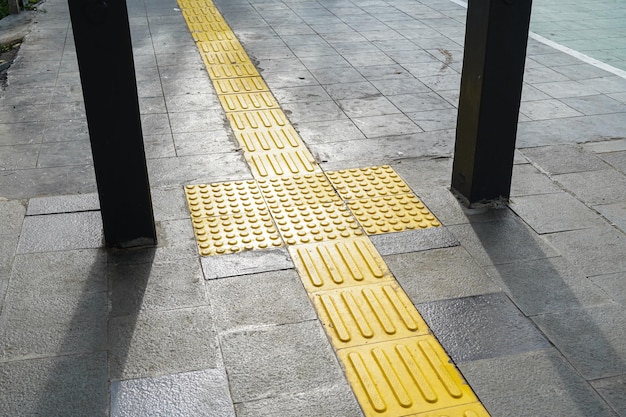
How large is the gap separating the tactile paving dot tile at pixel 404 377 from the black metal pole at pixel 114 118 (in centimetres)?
167

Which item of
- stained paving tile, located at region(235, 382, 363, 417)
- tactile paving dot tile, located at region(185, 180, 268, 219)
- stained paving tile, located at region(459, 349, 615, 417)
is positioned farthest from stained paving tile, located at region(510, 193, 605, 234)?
stained paving tile, located at region(235, 382, 363, 417)

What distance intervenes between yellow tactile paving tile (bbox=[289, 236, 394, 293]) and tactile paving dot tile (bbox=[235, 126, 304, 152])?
169cm

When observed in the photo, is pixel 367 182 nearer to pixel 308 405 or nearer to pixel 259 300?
pixel 259 300

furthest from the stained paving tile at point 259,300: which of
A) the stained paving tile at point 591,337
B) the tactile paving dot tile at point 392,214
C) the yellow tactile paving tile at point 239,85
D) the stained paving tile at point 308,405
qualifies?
the yellow tactile paving tile at point 239,85

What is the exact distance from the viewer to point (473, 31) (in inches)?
191

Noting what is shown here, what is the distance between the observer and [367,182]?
5.54 meters

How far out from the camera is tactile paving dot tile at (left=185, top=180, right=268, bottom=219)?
5.11 metres

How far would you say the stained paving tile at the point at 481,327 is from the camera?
3666 mm

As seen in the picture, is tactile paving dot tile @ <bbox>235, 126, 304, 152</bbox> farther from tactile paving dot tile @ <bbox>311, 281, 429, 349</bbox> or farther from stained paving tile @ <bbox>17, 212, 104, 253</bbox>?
tactile paving dot tile @ <bbox>311, 281, 429, 349</bbox>

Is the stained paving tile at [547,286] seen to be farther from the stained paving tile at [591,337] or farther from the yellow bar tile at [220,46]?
the yellow bar tile at [220,46]

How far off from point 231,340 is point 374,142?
300cm

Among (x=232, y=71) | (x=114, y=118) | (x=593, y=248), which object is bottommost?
(x=593, y=248)

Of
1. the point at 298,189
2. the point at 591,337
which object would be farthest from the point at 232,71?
the point at 591,337

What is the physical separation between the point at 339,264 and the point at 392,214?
2.57 feet
